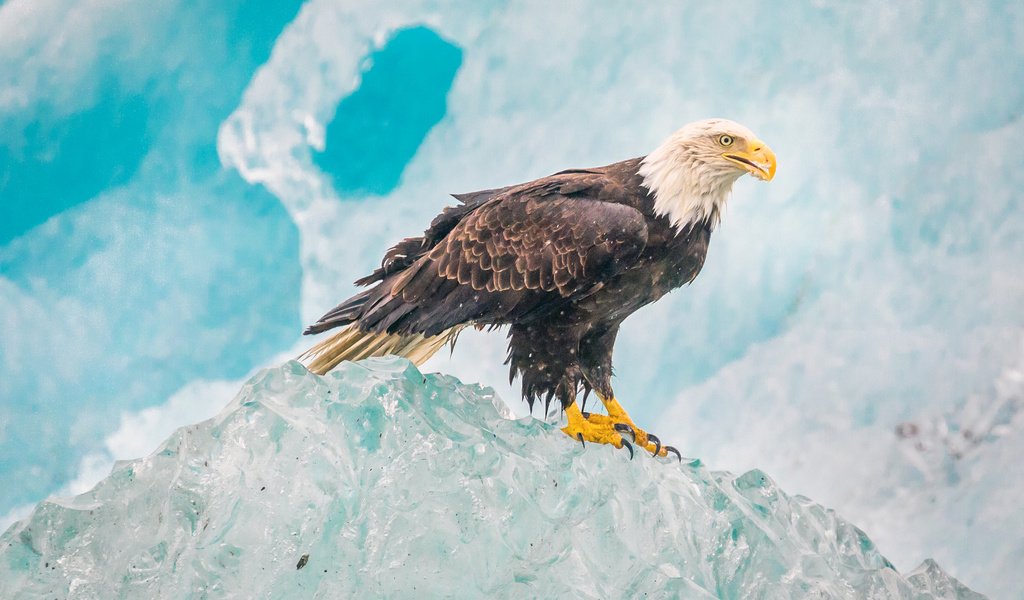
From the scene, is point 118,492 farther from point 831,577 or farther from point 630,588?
point 831,577

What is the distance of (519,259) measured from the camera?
4.81 metres

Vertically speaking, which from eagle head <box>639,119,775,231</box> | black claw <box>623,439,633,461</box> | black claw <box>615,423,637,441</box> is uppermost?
eagle head <box>639,119,775,231</box>

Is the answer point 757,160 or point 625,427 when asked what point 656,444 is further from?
point 757,160

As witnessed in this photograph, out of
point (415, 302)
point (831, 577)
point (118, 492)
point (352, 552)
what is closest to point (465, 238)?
point (415, 302)

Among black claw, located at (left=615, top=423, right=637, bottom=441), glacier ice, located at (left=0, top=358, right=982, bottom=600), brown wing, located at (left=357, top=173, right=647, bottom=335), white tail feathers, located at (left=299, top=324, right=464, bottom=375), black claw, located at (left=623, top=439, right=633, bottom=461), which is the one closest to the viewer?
glacier ice, located at (left=0, top=358, right=982, bottom=600)

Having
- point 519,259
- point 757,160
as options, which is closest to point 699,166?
point 757,160

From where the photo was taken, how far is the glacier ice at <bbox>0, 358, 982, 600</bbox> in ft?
13.9

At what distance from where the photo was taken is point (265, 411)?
4.44 meters

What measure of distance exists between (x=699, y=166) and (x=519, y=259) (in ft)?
2.86

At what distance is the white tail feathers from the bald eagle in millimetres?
137

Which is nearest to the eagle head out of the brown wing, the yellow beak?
the yellow beak

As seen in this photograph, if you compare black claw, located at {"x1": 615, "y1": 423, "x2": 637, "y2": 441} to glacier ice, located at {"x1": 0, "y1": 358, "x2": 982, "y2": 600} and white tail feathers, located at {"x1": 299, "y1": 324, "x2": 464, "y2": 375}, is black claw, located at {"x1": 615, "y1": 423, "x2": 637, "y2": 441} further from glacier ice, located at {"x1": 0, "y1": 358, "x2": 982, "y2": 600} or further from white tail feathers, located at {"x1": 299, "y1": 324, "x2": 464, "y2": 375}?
white tail feathers, located at {"x1": 299, "y1": 324, "x2": 464, "y2": 375}

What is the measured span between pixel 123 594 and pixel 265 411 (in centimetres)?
86

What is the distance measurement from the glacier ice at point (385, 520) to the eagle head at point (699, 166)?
108 cm
